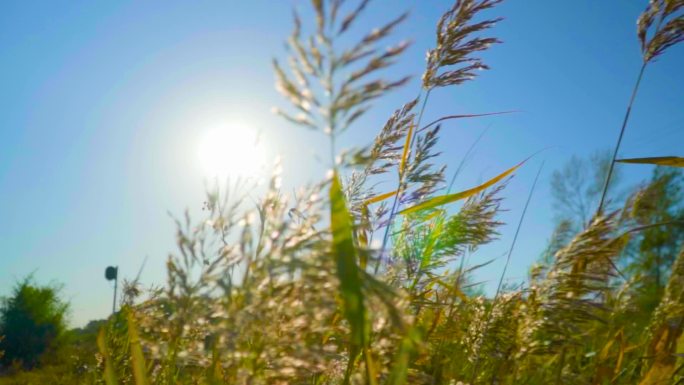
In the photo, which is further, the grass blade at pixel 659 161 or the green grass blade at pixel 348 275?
the grass blade at pixel 659 161

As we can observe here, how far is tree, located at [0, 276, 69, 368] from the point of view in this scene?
18641 millimetres

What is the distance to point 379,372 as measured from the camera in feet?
4.59

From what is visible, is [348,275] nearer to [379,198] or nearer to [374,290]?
[374,290]

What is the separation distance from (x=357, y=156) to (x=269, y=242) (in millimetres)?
217

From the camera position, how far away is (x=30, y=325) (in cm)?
1892

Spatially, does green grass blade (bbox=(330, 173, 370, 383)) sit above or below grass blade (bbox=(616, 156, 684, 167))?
below

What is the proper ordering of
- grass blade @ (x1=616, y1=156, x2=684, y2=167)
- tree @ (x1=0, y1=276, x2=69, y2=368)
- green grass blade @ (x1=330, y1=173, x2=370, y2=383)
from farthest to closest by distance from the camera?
1. tree @ (x1=0, y1=276, x2=69, y2=368)
2. grass blade @ (x1=616, y1=156, x2=684, y2=167)
3. green grass blade @ (x1=330, y1=173, x2=370, y2=383)

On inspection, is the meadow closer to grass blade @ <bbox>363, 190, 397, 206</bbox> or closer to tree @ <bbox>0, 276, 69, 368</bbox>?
Result: grass blade @ <bbox>363, 190, 397, 206</bbox>

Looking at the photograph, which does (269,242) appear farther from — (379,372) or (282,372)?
(379,372)

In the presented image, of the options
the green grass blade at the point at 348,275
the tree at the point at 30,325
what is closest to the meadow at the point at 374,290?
the green grass blade at the point at 348,275

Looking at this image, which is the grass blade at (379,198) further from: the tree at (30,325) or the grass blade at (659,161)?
the tree at (30,325)

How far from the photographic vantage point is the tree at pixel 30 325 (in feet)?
61.2

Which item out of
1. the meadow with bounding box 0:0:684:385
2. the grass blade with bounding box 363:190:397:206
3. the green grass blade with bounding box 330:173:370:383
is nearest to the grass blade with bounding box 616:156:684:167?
the meadow with bounding box 0:0:684:385

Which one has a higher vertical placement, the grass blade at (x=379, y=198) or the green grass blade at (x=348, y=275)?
the grass blade at (x=379, y=198)
